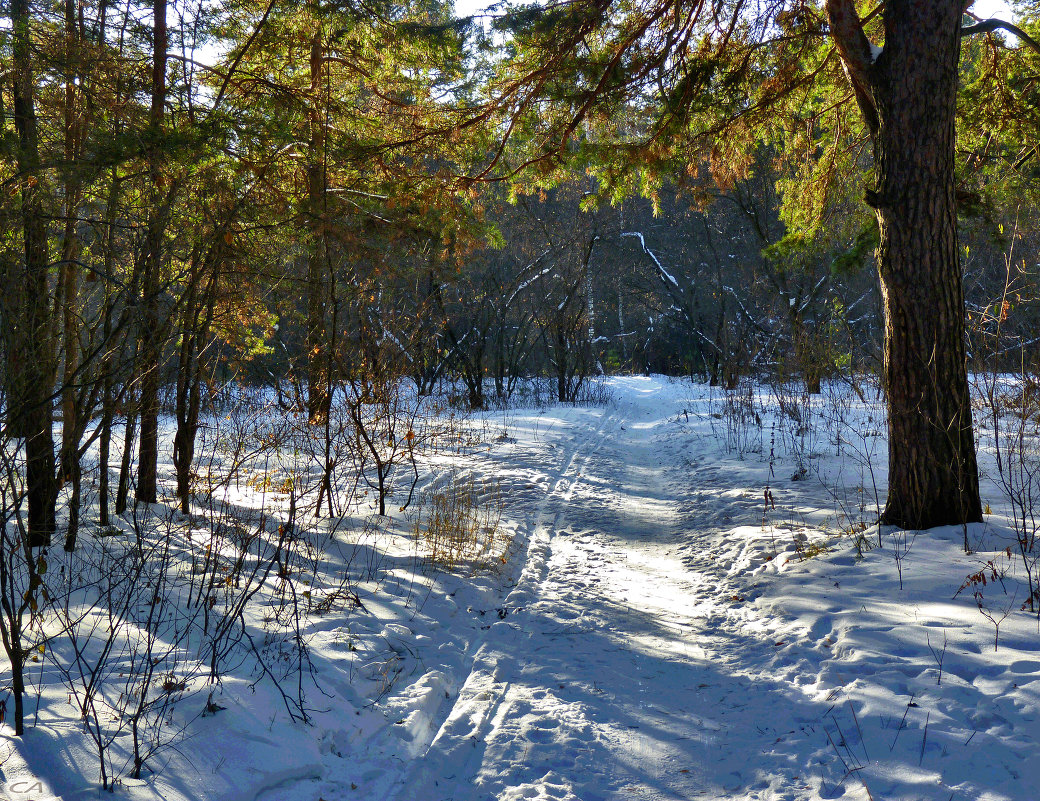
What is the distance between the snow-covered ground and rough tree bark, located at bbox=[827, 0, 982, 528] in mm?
543

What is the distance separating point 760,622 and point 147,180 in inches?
262

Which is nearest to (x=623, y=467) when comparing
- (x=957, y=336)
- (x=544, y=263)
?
(x=957, y=336)

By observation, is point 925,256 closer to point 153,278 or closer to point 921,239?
point 921,239

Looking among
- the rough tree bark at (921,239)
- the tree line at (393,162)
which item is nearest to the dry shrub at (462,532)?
the tree line at (393,162)

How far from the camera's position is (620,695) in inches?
145

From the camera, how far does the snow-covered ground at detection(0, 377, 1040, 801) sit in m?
2.83

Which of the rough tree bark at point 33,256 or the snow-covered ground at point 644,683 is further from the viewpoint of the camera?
the rough tree bark at point 33,256

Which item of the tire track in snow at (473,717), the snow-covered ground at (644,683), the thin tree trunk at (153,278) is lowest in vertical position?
the tire track in snow at (473,717)

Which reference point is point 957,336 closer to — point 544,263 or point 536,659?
point 536,659

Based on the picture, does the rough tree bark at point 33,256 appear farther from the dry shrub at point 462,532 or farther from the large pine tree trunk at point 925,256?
the large pine tree trunk at point 925,256

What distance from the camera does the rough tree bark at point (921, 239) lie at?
509 cm

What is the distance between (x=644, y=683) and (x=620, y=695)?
0.70ft

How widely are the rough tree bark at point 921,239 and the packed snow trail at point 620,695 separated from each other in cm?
199

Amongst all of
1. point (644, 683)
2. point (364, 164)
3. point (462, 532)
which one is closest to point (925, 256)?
point (644, 683)
